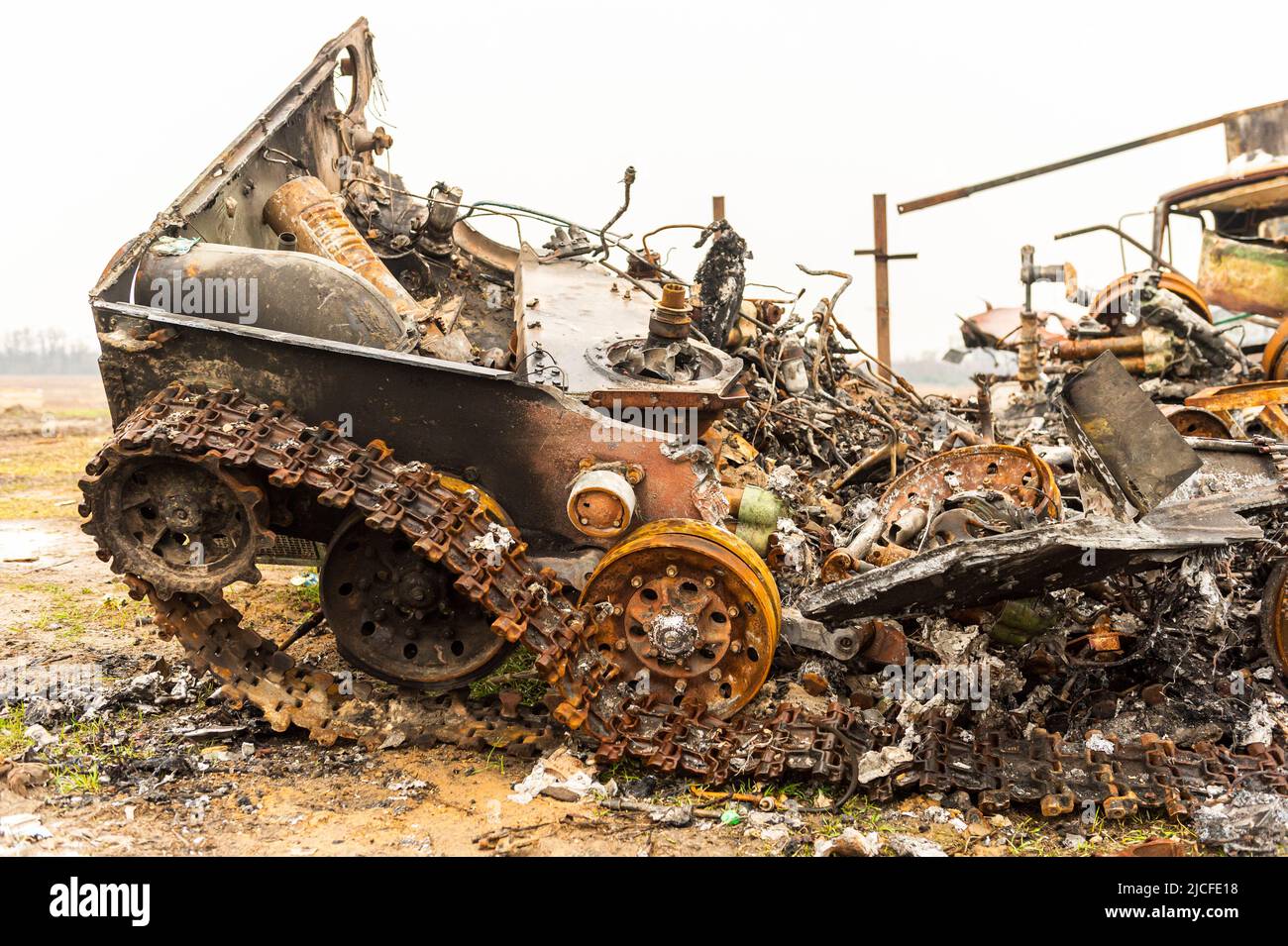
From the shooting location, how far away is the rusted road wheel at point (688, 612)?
4.72 meters

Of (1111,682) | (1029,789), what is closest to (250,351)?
(1029,789)

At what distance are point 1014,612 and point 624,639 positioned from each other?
1770 mm

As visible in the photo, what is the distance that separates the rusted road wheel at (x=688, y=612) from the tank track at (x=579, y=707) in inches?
4.1

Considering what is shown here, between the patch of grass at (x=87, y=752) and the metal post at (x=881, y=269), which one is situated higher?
the metal post at (x=881, y=269)

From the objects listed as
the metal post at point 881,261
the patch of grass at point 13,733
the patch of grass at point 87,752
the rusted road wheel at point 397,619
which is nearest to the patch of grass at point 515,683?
the rusted road wheel at point 397,619

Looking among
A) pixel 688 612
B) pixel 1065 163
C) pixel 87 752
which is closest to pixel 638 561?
pixel 688 612

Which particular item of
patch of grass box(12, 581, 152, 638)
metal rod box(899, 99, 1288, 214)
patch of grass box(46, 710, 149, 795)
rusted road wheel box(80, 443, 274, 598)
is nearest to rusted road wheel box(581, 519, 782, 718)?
rusted road wheel box(80, 443, 274, 598)

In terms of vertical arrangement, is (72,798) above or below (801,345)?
below

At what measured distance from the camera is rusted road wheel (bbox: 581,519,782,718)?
15.5 feet

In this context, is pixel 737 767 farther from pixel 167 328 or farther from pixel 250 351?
pixel 167 328

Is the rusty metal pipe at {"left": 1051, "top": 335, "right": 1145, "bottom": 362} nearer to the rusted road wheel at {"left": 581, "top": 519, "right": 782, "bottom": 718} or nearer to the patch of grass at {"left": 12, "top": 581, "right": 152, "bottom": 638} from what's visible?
the rusted road wheel at {"left": 581, "top": 519, "right": 782, "bottom": 718}

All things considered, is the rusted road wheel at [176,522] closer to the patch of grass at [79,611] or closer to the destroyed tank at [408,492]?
the destroyed tank at [408,492]

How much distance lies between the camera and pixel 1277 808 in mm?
4008
